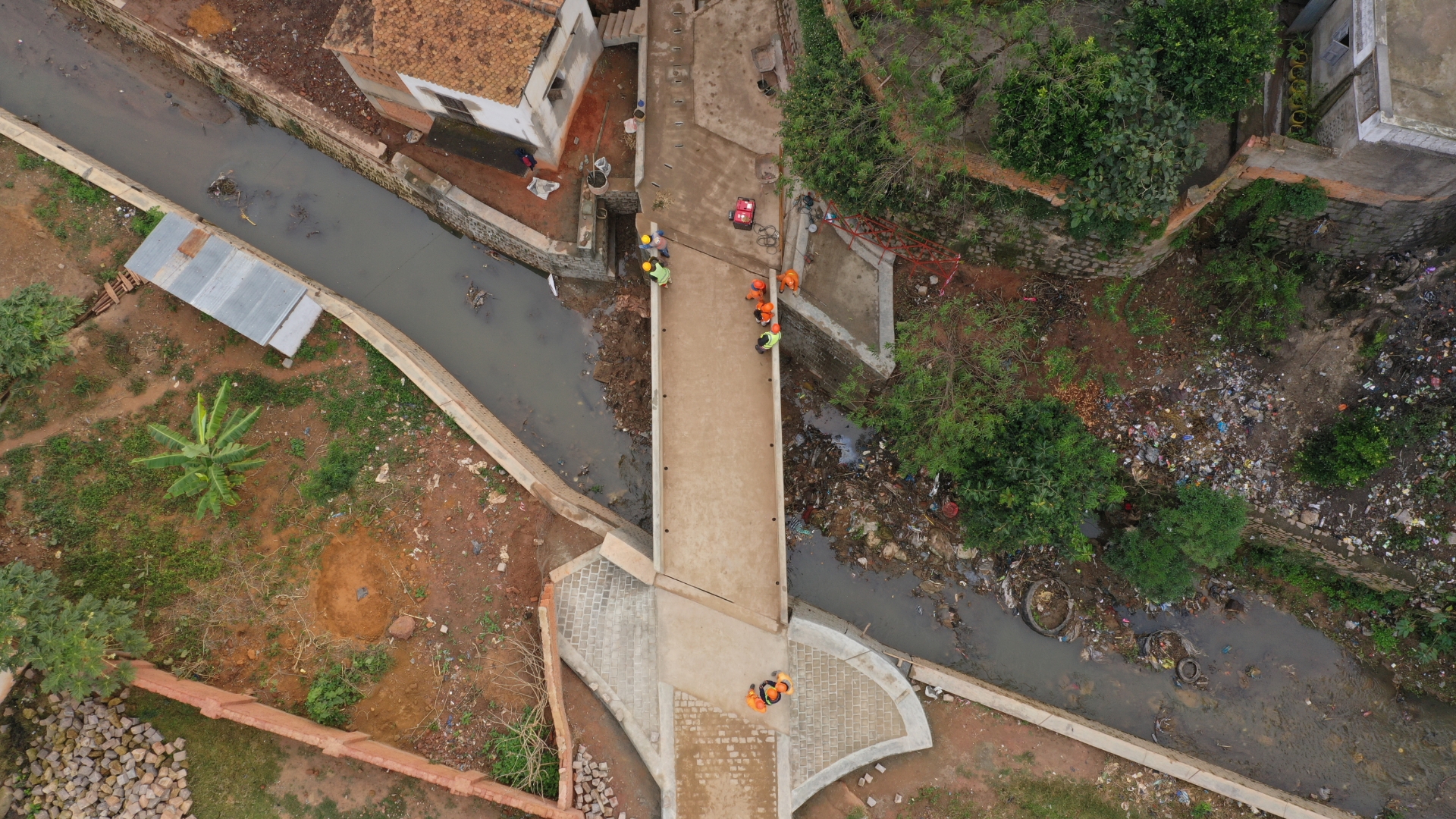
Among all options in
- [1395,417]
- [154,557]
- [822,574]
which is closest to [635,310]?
[822,574]

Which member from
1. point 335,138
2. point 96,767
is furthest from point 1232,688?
point 335,138

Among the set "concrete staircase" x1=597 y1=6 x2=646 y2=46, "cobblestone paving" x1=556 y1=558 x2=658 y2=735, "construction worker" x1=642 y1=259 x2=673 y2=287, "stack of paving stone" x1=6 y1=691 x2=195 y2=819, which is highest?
"concrete staircase" x1=597 y1=6 x2=646 y2=46

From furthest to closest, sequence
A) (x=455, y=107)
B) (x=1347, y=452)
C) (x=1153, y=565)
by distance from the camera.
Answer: (x=455, y=107), (x=1153, y=565), (x=1347, y=452)

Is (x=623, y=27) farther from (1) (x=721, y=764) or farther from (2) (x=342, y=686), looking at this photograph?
(1) (x=721, y=764)

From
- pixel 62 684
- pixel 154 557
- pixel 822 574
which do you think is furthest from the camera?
pixel 822 574

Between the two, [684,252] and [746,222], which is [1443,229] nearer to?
[746,222]

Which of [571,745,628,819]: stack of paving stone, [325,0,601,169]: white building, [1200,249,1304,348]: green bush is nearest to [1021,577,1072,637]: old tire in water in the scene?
[1200,249,1304,348]: green bush

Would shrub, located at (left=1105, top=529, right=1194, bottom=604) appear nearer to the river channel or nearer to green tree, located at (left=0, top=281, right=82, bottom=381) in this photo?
the river channel
